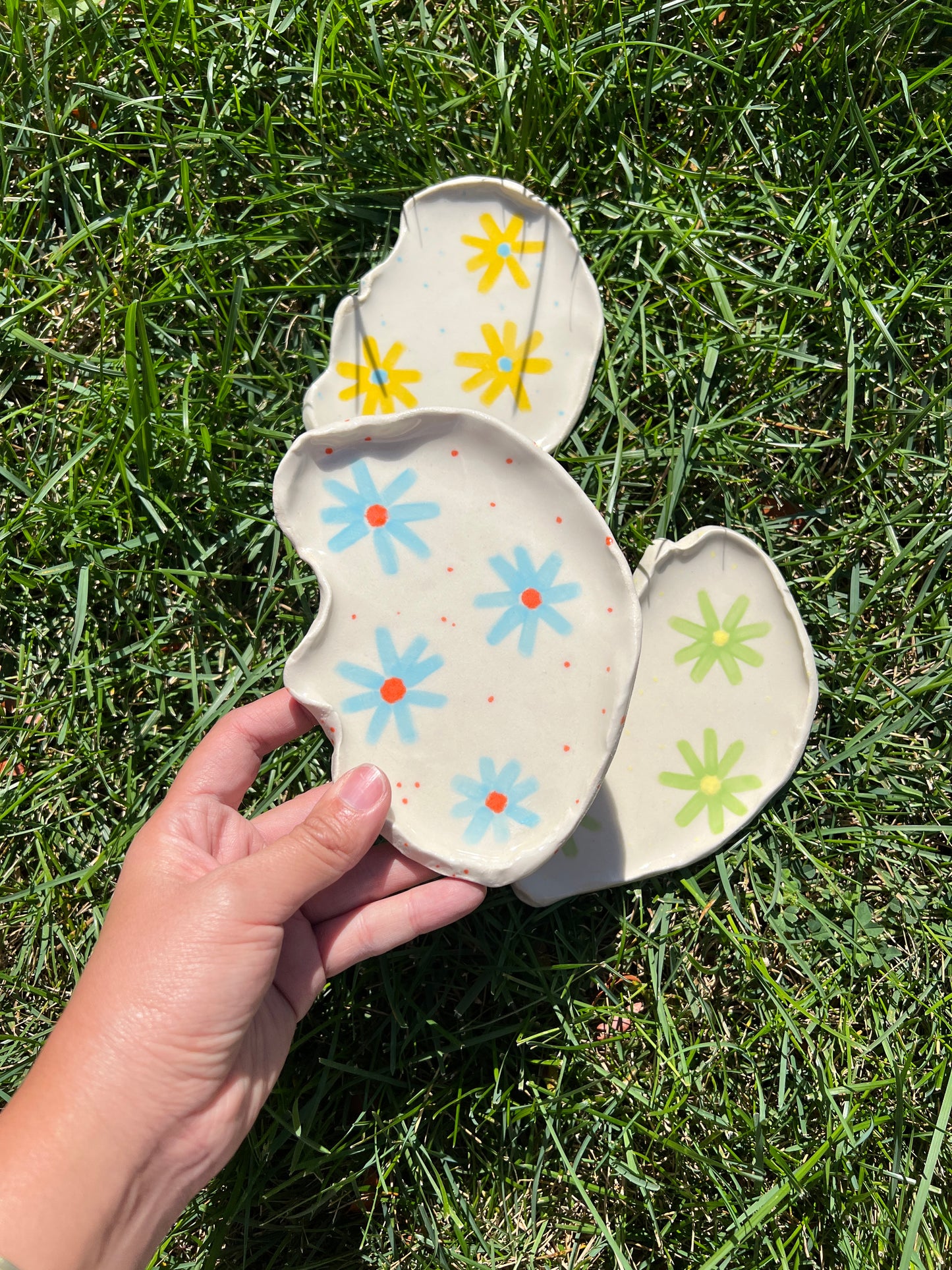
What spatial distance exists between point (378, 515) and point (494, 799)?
499 millimetres

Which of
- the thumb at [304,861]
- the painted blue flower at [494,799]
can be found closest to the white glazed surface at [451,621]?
the painted blue flower at [494,799]

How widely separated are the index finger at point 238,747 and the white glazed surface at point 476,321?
1.84ft

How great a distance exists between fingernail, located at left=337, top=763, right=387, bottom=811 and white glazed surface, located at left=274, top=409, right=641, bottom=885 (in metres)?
0.09

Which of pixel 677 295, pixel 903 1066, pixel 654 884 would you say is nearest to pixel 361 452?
pixel 677 295

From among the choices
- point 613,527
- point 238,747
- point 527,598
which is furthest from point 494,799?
point 613,527

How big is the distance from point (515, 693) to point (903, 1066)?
97 cm

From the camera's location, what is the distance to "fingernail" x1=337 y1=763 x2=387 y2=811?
1.38 meters

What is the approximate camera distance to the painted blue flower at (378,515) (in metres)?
1.51

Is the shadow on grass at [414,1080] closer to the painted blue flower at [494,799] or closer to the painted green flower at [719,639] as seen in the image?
the painted blue flower at [494,799]

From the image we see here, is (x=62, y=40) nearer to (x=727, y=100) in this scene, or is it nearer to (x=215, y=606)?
(x=215, y=606)

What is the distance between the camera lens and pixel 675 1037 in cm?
170

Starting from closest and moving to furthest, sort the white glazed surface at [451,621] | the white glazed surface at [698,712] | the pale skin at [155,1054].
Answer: the pale skin at [155,1054] → the white glazed surface at [451,621] → the white glazed surface at [698,712]

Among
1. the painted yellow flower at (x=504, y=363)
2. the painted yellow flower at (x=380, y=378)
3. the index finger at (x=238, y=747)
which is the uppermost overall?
the painted yellow flower at (x=380, y=378)

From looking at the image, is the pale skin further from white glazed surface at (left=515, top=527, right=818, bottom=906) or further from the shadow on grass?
white glazed surface at (left=515, top=527, right=818, bottom=906)
